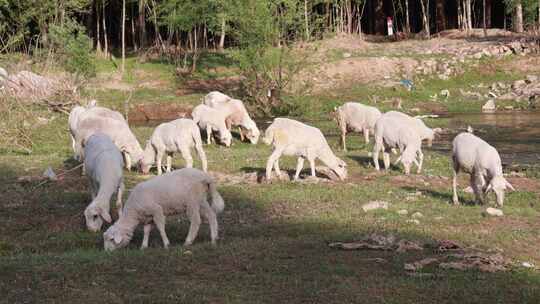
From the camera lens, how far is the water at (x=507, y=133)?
25141mm

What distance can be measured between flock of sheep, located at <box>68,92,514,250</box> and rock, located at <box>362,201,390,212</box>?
5.68 ft

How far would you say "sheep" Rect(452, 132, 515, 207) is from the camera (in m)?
16.4

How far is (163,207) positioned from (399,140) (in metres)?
9.16

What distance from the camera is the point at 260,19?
129 feet

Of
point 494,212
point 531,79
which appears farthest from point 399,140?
point 531,79

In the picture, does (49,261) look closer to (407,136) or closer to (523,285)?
(523,285)

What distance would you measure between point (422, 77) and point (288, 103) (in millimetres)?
10417

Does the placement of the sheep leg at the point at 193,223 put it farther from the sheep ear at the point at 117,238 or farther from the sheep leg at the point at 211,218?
the sheep ear at the point at 117,238

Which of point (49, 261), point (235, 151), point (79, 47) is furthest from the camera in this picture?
point (79, 47)

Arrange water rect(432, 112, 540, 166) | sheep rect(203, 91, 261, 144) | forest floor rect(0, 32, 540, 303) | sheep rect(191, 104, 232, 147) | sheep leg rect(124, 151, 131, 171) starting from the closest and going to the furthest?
forest floor rect(0, 32, 540, 303) → sheep leg rect(124, 151, 131, 171) → water rect(432, 112, 540, 166) → sheep rect(191, 104, 232, 147) → sheep rect(203, 91, 261, 144)

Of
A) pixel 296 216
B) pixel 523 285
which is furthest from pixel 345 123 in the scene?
pixel 523 285

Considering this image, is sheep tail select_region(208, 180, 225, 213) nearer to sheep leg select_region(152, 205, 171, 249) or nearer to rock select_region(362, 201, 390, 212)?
sheep leg select_region(152, 205, 171, 249)

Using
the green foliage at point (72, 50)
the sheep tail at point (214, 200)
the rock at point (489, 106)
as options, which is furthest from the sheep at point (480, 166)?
the green foliage at point (72, 50)

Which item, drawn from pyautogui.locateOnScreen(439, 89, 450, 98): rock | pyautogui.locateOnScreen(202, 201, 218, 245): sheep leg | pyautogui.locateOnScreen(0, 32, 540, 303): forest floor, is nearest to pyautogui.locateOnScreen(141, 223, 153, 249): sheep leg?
pyautogui.locateOnScreen(0, 32, 540, 303): forest floor
